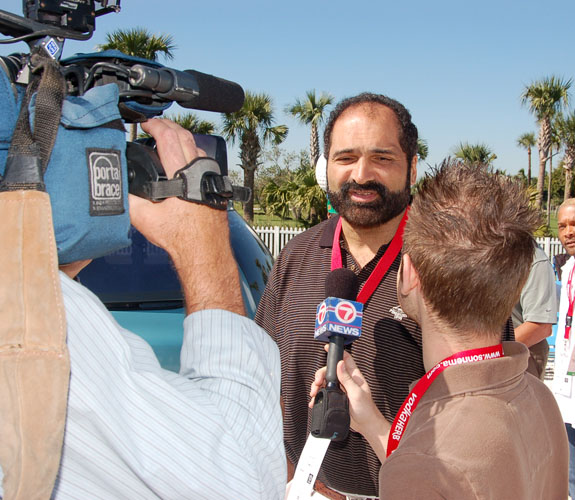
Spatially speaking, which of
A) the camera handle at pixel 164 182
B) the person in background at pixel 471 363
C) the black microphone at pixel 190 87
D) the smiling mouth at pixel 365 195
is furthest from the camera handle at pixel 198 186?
the smiling mouth at pixel 365 195

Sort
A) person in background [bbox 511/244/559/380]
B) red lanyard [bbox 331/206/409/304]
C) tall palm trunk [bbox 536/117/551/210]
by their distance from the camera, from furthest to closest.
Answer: tall palm trunk [bbox 536/117/551/210] → person in background [bbox 511/244/559/380] → red lanyard [bbox 331/206/409/304]

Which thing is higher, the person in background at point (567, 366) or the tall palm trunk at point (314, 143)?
the tall palm trunk at point (314, 143)

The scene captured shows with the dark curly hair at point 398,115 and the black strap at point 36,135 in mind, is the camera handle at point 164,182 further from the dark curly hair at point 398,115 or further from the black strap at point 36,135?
the dark curly hair at point 398,115

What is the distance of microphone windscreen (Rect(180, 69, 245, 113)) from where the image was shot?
127cm

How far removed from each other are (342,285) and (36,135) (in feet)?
4.60

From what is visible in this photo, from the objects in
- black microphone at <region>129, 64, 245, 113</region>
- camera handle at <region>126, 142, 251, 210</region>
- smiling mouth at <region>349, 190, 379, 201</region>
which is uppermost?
black microphone at <region>129, 64, 245, 113</region>

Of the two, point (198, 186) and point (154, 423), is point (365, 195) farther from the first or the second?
point (154, 423)

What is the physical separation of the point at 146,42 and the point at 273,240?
306 inches

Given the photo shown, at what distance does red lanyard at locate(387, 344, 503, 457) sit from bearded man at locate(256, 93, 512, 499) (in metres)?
0.59

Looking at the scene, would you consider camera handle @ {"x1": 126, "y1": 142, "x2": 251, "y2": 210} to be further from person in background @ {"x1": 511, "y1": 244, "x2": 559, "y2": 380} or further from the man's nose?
person in background @ {"x1": 511, "y1": 244, "x2": 559, "y2": 380}

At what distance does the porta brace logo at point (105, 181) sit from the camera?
0.96m

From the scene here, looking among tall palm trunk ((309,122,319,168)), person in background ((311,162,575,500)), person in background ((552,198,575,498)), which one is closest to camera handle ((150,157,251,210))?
person in background ((311,162,575,500))

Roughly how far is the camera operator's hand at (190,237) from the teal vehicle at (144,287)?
5.24 feet

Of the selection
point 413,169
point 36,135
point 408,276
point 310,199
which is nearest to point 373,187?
point 413,169
